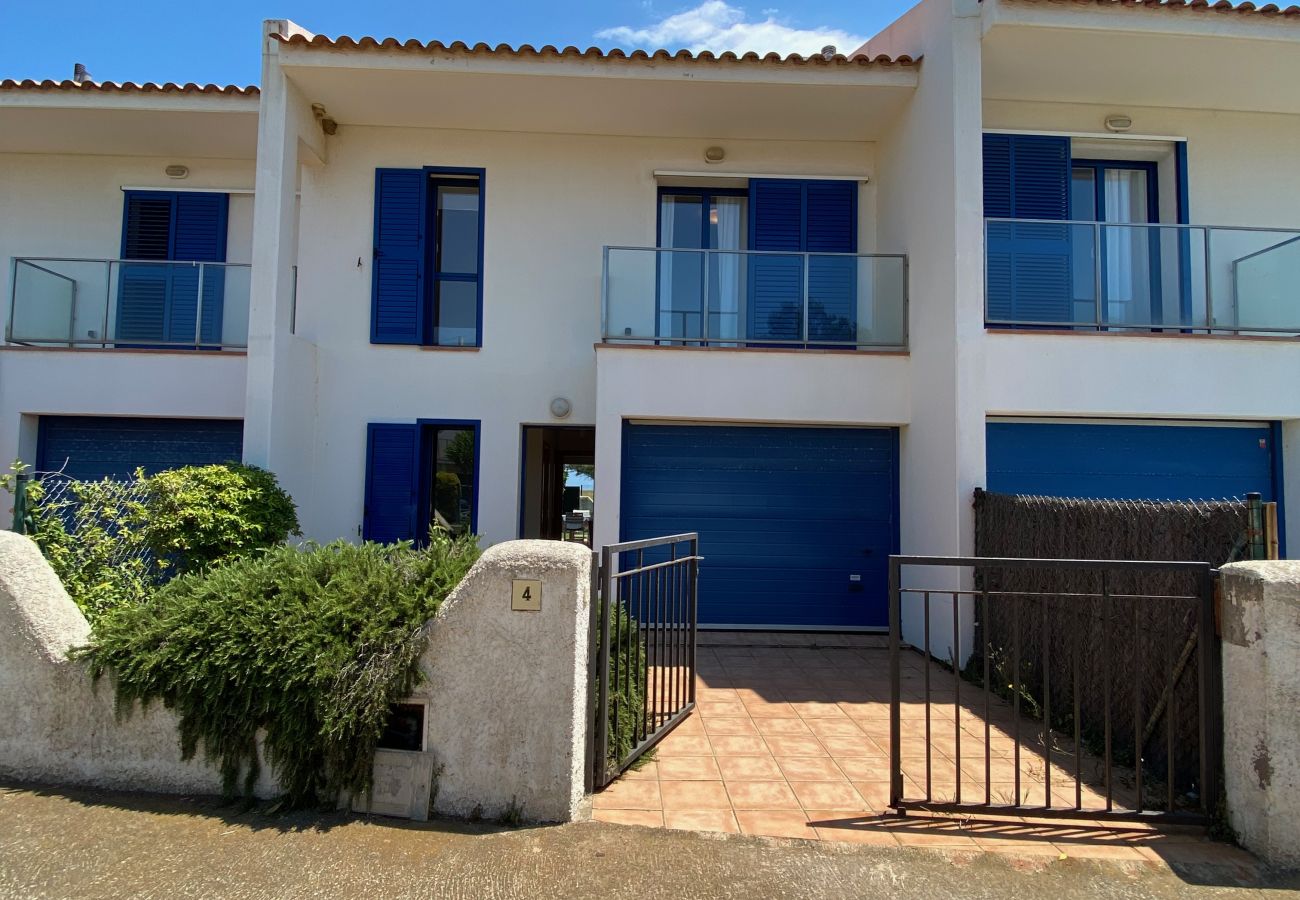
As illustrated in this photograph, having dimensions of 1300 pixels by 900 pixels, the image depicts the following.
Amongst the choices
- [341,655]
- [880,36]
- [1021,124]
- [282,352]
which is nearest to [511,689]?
[341,655]

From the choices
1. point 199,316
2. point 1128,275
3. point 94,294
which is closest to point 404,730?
point 199,316

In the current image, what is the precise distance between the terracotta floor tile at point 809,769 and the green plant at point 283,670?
7.46ft

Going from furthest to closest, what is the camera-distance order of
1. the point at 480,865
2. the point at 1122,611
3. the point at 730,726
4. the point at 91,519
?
the point at 91,519, the point at 730,726, the point at 1122,611, the point at 480,865

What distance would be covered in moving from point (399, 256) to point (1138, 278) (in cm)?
813

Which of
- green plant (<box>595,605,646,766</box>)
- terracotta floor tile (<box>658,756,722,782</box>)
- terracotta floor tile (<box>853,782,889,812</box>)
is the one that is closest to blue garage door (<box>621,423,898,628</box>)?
green plant (<box>595,605,646,766</box>)

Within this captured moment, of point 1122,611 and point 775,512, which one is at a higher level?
point 775,512

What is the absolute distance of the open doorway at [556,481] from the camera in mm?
9827

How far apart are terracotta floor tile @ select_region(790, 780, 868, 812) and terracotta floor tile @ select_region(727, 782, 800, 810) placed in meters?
0.05

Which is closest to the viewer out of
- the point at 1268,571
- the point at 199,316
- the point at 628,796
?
the point at 1268,571

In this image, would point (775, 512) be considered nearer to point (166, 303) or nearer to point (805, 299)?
point (805, 299)

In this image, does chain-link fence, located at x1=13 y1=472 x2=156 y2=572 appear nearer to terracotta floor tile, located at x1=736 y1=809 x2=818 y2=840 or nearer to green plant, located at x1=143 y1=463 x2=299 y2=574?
green plant, located at x1=143 y1=463 x2=299 y2=574

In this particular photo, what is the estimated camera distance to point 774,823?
3.68m

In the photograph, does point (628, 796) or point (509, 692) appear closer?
point (509, 692)

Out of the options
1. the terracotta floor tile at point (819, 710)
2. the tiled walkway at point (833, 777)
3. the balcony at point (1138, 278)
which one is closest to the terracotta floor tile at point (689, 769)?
the tiled walkway at point (833, 777)
